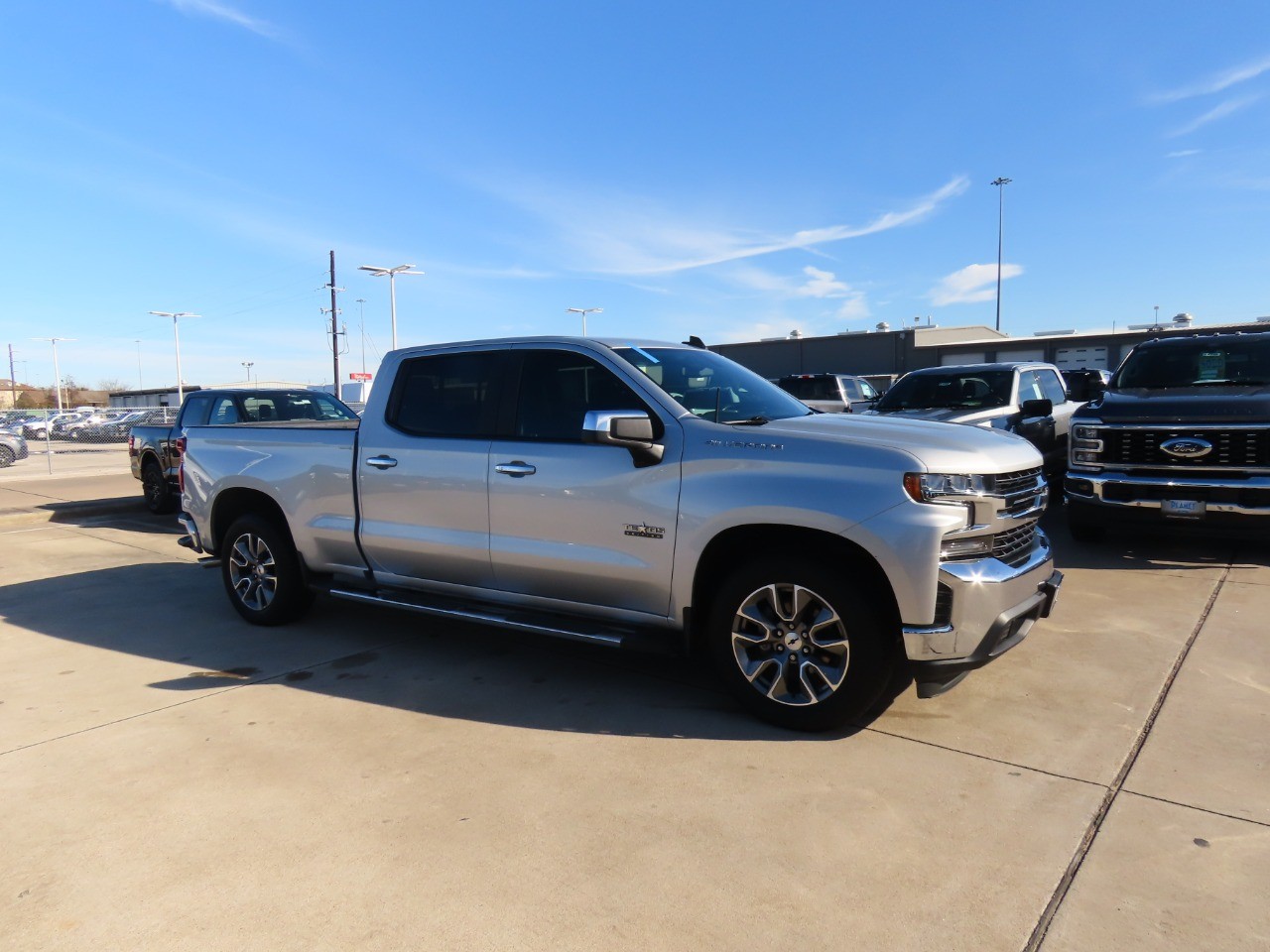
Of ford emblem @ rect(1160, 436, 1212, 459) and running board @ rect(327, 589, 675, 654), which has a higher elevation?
ford emblem @ rect(1160, 436, 1212, 459)

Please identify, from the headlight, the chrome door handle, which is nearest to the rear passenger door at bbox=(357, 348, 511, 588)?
the chrome door handle

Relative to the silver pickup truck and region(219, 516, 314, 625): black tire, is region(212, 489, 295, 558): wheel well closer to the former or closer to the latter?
region(219, 516, 314, 625): black tire

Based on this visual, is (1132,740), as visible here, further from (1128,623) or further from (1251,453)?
(1251,453)

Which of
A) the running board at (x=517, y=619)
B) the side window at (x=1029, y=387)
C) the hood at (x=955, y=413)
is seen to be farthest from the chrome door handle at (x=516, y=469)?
the side window at (x=1029, y=387)

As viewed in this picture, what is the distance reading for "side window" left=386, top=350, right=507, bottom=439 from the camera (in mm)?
4953

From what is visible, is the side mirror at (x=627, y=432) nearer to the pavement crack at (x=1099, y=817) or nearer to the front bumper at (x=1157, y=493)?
the pavement crack at (x=1099, y=817)

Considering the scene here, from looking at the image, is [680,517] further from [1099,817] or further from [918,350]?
[918,350]

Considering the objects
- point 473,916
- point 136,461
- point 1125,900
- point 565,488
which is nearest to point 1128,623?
point 1125,900

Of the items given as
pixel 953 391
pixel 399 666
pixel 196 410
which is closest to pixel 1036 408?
pixel 953 391

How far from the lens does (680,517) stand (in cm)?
406

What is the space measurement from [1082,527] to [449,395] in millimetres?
6236

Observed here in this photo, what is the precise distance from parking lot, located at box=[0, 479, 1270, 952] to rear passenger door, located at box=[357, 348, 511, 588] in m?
0.64

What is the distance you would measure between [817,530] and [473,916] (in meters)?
2.11

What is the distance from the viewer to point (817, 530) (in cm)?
383
